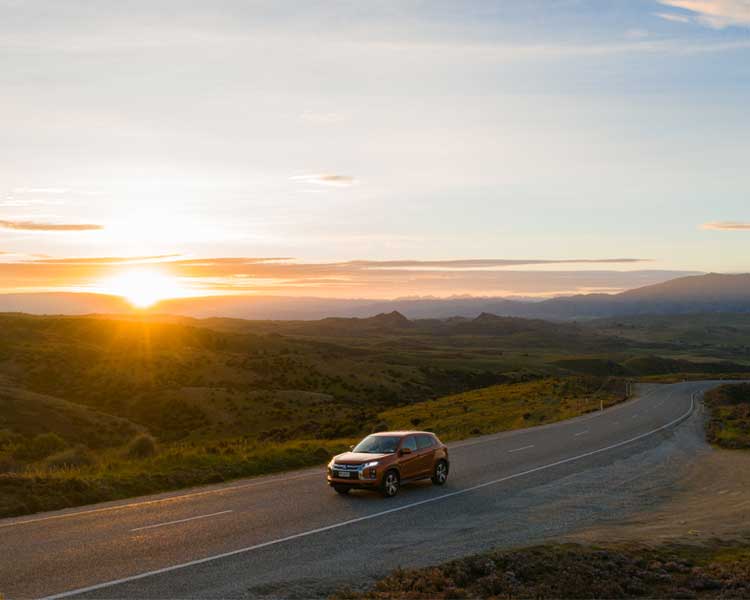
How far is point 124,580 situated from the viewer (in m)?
11.2

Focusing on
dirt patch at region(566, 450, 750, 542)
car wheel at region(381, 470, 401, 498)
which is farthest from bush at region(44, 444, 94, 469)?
dirt patch at region(566, 450, 750, 542)

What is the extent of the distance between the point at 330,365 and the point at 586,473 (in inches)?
2628

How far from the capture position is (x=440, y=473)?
70.6 feet

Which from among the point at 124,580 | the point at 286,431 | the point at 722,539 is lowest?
the point at 286,431

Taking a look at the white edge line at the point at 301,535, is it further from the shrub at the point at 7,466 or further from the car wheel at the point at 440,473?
the shrub at the point at 7,466

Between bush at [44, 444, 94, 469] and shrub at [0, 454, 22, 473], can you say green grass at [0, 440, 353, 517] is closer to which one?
bush at [44, 444, 94, 469]

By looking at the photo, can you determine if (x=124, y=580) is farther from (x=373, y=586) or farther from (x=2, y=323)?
(x=2, y=323)

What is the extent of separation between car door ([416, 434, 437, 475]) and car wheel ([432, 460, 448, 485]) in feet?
0.83

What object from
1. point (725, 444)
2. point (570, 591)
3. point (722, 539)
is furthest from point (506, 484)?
point (725, 444)

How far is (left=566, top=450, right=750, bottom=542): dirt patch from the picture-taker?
14.8 meters

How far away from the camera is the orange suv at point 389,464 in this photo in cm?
1917

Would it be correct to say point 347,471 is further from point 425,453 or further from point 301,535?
→ point 301,535

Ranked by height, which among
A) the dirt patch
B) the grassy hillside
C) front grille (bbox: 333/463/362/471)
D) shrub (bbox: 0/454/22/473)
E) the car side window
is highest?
the car side window

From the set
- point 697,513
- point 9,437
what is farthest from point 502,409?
point 697,513
